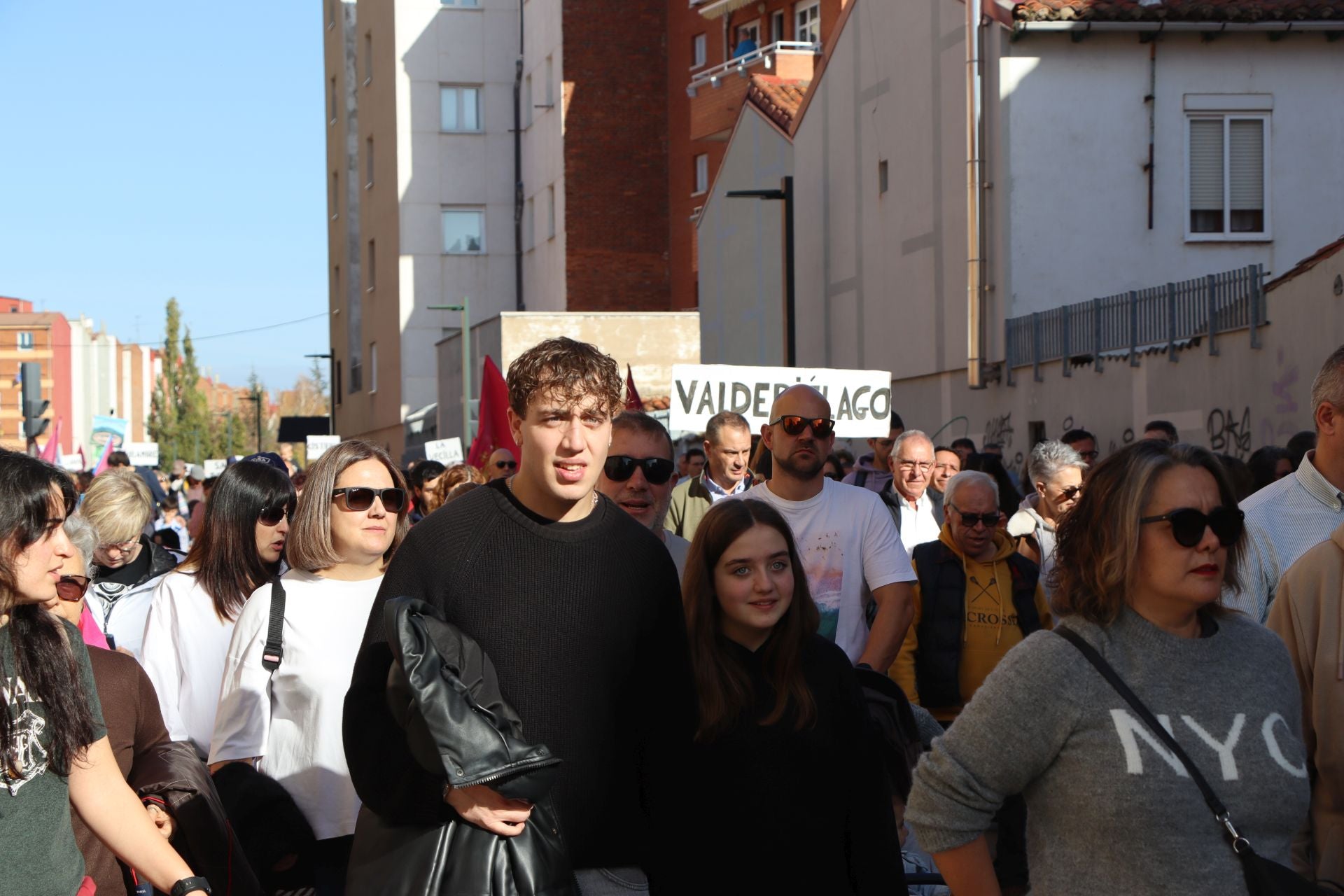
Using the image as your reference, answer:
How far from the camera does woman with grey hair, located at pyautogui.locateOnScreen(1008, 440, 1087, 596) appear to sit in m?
8.85

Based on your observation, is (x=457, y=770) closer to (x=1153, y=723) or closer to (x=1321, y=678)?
(x=1153, y=723)

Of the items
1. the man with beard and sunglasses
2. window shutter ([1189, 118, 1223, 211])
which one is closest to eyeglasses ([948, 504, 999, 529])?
the man with beard and sunglasses

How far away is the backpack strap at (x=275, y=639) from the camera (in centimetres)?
523

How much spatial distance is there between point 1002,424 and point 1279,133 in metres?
5.45

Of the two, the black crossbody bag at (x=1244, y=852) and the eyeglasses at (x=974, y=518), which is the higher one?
the eyeglasses at (x=974, y=518)

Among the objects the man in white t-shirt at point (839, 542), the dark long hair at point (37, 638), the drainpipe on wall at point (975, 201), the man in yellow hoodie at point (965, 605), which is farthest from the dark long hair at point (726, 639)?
the drainpipe on wall at point (975, 201)

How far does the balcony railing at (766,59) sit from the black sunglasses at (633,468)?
31.0 m

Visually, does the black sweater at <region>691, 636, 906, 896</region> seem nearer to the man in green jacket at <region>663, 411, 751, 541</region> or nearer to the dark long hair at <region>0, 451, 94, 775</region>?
the dark long hair at <region>0, 451, 94, 775</region>

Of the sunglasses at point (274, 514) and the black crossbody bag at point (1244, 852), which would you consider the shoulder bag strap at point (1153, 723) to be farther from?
the sunglasses at point (274, 514)

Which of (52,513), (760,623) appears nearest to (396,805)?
(52,513)

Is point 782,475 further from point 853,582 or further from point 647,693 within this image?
point 647,693

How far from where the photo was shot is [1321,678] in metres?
4.15

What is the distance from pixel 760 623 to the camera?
4977mm

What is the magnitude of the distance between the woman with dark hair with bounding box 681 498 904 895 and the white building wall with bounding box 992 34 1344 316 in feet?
61.0
